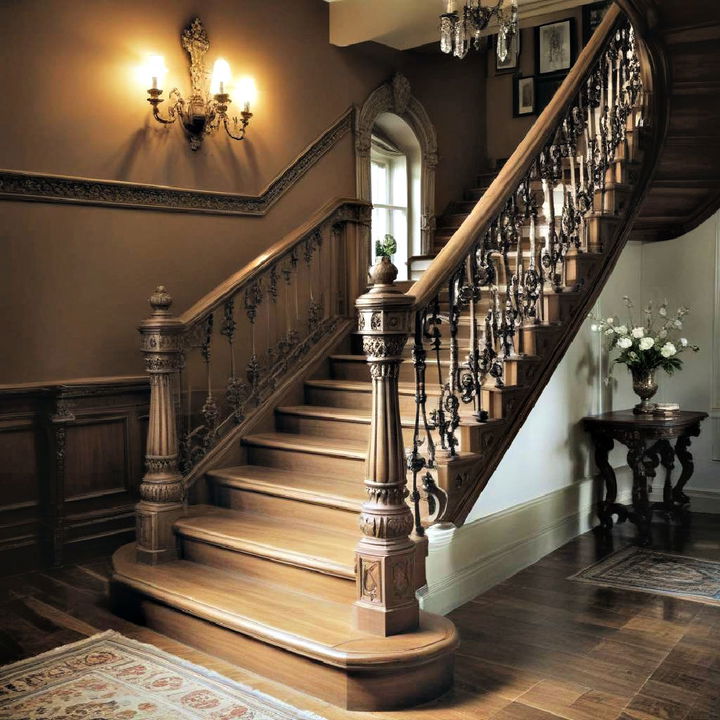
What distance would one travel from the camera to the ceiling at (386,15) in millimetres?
5965

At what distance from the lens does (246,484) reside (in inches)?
171

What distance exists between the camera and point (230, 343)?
4.65 metres

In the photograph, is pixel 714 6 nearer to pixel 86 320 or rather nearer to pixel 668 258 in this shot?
pixel 668 258

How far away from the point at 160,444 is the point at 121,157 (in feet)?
5.96

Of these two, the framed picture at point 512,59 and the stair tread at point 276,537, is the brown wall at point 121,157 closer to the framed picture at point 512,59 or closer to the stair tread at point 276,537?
the stair tread at point 276,537

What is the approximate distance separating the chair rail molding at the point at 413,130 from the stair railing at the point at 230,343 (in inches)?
38.8

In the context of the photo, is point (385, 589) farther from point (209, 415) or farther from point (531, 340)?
point (209, 415)

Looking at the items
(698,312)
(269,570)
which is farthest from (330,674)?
(698,312)

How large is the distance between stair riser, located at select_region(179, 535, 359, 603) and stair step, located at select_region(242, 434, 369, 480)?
724mm

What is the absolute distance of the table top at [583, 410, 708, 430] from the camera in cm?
488

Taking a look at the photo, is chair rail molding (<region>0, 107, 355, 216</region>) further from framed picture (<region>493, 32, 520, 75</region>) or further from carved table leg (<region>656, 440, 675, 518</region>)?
carved table leg (<region>656, 440, 675, 518</region>)

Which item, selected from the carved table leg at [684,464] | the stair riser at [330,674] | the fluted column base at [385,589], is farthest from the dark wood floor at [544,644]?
the carved table leg at [684,464]

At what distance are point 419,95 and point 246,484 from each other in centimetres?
415

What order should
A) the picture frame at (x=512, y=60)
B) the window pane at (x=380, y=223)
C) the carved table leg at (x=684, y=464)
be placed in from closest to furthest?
the carved table leg at (x=684, y=464), the window pane at (x=380, y=223), the picture frame at (x=512, y=60)
